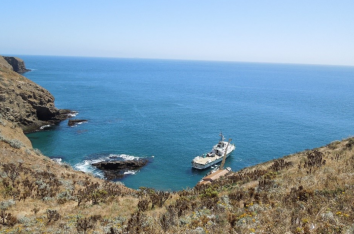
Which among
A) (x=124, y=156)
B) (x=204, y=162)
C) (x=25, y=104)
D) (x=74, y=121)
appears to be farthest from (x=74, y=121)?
(x=204, y=162)

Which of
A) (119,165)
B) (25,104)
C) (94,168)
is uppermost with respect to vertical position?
(25,104)

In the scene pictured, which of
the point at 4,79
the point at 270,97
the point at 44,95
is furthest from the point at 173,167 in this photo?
the point at 270,97

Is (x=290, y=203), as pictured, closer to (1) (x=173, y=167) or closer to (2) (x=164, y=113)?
(1) (x=173, y=167)

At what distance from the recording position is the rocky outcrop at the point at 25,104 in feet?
196

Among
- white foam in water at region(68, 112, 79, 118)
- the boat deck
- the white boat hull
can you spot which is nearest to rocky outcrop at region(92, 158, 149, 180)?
the white boat hull

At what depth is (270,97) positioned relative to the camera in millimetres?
114812

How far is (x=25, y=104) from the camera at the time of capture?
211 feet

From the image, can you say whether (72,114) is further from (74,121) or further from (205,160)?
(205,160)

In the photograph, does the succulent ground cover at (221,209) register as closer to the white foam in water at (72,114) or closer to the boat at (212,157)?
the boat at (212,157)

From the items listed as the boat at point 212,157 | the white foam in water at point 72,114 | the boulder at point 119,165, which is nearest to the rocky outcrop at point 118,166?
the boulder at point 119,165

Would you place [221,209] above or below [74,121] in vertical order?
above

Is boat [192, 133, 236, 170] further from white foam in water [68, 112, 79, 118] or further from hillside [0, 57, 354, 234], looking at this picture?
white foam in water [68, 112, 79, 118]

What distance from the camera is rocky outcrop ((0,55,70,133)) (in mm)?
59719

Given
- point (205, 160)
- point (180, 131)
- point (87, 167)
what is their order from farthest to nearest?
1. point (180, 131)
2. point (205, 160)
3. point (87, 167)
